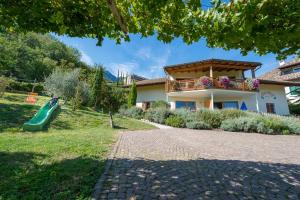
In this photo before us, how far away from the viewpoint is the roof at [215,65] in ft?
68.2

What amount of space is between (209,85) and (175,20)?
52.2 feet

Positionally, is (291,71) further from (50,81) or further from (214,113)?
A: (50,81)

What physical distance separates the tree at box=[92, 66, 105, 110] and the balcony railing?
7280mm

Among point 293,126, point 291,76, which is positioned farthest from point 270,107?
point 293,126

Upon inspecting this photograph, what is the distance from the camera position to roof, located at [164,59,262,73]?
2078 centimetres

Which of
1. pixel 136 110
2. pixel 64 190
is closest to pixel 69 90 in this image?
pixel 136 110

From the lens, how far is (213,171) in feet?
15.7

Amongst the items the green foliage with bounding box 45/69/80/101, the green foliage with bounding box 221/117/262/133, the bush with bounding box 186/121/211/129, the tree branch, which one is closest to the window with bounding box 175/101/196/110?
the bush with bounding box 186/121/211/129

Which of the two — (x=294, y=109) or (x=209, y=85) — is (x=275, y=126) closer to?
(x=209, y=85)

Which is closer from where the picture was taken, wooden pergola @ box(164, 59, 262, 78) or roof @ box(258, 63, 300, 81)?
wooden pergola @ box(164, 59, 262, 78)

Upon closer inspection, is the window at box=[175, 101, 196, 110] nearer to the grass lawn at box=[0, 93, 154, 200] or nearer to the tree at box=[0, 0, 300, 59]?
the grass lawn at box=[0, 93, 154, 200]

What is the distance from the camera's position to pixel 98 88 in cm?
2144

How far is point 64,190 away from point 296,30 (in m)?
4.94

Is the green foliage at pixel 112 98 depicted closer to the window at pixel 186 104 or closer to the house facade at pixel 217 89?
the house facade at pixel 217 89
